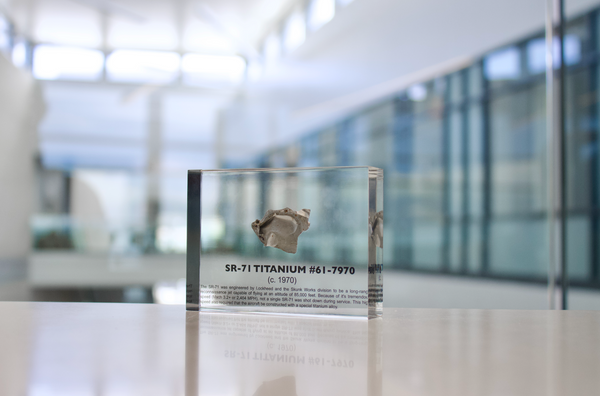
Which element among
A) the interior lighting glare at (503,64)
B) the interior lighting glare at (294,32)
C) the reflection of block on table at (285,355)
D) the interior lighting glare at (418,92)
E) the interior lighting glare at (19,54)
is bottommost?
the reflection of block on table at (285,355)

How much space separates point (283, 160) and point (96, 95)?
2382mm

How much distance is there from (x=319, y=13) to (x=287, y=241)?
510 centimetres

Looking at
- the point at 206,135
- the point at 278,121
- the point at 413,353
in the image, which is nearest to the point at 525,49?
the point at 278,121

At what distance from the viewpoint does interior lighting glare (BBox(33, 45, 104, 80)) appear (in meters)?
5.85

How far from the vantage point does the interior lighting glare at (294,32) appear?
5619 mm

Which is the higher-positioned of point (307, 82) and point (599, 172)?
point (307, 82)

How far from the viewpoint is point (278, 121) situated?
236 inches

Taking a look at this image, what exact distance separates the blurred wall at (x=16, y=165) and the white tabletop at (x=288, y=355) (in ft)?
18.4

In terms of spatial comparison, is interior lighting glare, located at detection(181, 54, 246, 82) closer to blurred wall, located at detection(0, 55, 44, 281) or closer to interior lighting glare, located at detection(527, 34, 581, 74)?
blurred wall, located at detection(0, 55, 44, 281)

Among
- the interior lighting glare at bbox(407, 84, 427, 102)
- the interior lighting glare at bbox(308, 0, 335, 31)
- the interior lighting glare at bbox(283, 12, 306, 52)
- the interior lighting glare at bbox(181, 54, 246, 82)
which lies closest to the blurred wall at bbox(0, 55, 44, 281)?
the interior lighting glare at bbox(181, 54, 246, 82)

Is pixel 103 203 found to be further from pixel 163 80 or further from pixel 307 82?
pixel 307 82

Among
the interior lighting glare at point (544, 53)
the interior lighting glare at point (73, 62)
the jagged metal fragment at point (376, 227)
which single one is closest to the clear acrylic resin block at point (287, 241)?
the jagged metal fragment at point (376, 227)

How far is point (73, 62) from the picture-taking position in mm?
5867

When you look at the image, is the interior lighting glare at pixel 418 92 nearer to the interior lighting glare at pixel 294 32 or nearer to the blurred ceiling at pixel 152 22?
the interior lighting glare at pixel 294 32
